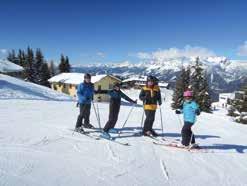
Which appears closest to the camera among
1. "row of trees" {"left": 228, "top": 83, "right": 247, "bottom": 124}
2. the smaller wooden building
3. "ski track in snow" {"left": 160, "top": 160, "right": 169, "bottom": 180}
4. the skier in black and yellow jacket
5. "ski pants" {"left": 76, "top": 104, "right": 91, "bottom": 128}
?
"ski track in snow" {"left": 160, "top": 160, "right": 169, "bottom": 180}

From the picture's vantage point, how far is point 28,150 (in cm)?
703

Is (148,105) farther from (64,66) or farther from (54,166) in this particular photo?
(64,66)

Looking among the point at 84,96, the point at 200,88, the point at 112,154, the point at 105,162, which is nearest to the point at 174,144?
the point at 112,154

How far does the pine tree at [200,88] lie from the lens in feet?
140

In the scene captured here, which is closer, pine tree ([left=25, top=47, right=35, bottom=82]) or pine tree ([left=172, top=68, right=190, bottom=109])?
pine tree ([left=172, top=68, right=190, bottom=109])

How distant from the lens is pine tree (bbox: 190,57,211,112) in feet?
140

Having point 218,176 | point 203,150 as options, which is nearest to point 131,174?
point 218,176

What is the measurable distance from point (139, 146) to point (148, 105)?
67.6 inches

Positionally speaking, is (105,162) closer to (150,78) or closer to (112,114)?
(112,114)

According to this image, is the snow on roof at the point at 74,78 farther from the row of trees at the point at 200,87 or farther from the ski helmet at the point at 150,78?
the ski helmet at the point at 150,78

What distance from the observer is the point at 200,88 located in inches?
1706

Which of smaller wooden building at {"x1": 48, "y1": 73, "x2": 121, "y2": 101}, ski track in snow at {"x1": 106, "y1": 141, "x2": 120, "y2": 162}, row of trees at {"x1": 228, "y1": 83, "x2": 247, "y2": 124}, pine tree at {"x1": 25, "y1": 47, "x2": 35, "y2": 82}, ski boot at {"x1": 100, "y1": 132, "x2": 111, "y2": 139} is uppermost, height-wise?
pine tree at {"x1": 25, "y1": 47, "x2": 35, "y2": 82}

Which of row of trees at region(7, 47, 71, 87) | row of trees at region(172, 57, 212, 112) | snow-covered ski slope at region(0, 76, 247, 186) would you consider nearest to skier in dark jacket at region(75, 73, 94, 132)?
snow-covered ski slope at region(0, 76, 247, 186)

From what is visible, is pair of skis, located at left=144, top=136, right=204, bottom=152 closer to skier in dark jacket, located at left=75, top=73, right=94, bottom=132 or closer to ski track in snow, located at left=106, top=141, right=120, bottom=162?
ski track in snow, located at left=106, top=141, right=120, bottom=162
